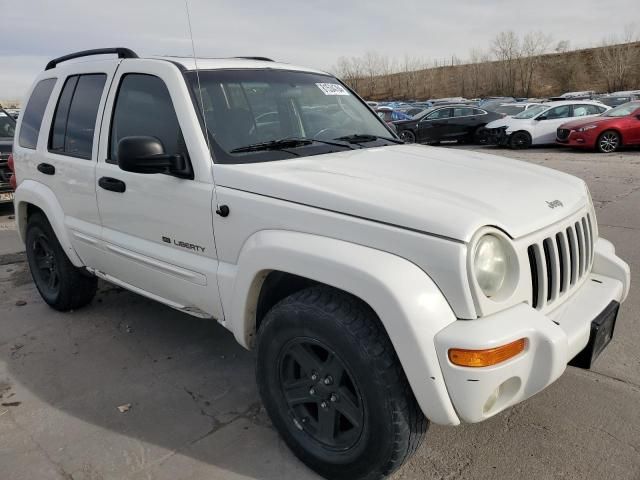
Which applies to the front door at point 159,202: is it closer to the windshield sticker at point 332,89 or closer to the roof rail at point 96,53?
the roof rail at point 96,53

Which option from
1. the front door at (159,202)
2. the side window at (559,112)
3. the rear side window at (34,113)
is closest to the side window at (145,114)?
the front door at (159,202)

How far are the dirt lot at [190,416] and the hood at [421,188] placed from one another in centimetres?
112

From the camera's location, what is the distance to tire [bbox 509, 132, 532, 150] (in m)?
16.6

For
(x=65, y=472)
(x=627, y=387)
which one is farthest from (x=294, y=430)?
(x=627, y=387)

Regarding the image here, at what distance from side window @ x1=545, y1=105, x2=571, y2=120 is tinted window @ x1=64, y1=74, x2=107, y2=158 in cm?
1574

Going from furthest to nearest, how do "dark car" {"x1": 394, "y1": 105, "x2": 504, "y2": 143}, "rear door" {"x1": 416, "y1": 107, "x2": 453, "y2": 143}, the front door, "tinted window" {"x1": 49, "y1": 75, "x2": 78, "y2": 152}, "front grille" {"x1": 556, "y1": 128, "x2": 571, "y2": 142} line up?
"rear door" {"x1": 416, "y1": 107, "x2": 453, "y2": 143}
"dark car" {"x1": 394, "y1": 105, "x2": 504, "y2": 143}
"front grille" {"x1": 556, "y1": 128, "x2": 571, "y2": 142}
"tinted window" {"x1": 49, "y1": 75, "x2": 78, "y2": 152}
the front door

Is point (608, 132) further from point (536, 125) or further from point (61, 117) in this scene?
point (61, 117)

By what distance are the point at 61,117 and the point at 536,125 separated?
604 inches

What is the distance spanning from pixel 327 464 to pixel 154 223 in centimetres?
160

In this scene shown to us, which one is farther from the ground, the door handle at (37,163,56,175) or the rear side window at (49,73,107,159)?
the rear side window at (49,73,107,159)

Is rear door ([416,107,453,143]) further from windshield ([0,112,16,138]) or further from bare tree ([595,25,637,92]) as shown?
bare tree ([595,25,637,92])

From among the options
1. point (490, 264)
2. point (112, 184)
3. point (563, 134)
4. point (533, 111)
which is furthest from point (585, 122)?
point (490, 264)

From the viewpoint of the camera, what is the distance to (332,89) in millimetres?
3746

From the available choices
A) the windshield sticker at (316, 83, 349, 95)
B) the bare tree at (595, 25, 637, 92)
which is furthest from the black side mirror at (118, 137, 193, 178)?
the bare tree at (595, 25, 637, 92)
